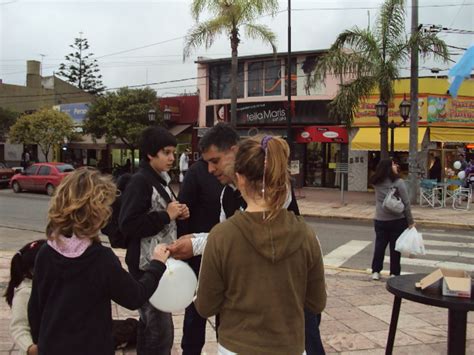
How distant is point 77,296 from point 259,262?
2.73ft

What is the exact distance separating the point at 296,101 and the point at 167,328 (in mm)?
22079

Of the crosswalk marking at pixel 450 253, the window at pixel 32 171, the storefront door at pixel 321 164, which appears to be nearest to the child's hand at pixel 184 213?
the crosswalk marking at pixel 450 253

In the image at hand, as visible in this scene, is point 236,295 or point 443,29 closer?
point 236,295

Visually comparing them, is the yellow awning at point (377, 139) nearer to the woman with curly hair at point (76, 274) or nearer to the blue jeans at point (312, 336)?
the blue jeans at point (312, 336)

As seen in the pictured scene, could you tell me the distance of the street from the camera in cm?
881

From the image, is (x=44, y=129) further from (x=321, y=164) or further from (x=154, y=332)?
(x=154, y=332)

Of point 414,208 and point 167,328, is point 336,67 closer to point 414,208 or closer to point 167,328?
point 414,208

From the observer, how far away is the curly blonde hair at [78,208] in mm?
2211

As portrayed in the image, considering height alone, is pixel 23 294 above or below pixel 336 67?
below

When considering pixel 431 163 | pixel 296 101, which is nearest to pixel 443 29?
pixel 431 163

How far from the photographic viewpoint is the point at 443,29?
20.8 meters

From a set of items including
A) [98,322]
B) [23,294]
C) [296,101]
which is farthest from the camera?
[296,101]

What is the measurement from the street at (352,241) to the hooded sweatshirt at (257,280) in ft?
20.9

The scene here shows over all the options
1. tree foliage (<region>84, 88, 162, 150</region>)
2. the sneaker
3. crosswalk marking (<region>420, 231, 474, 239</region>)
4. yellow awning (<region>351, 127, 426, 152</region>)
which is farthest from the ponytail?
tree foliage (<region>84, 88, 162, 150</region>)
